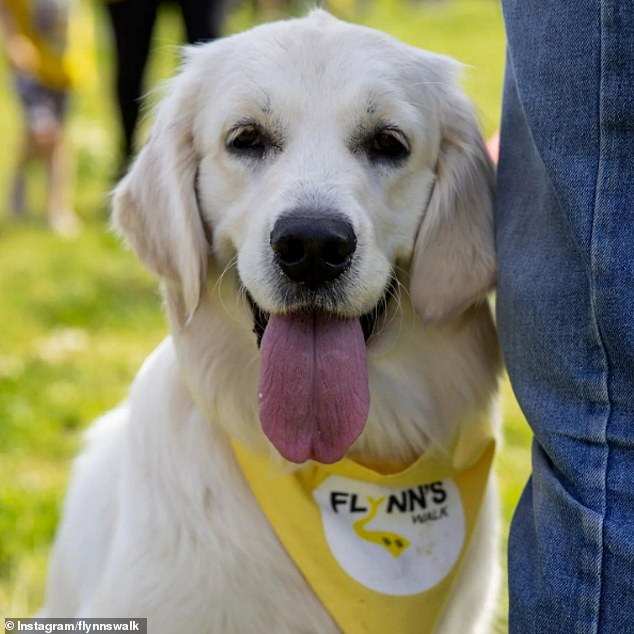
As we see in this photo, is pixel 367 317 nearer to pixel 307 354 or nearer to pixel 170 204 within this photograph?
pixel 307 354

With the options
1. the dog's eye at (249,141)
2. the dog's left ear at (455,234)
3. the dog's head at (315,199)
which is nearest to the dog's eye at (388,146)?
the dog's head at (315,199)

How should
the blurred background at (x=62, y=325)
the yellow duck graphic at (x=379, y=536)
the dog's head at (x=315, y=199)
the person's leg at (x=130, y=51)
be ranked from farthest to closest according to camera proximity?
the person's leg at (x=130, y=51) < the blurred background at (x=62, y=325) < the yellow duck graphic at (x=379, y=536) < the dog's head at (x=315, y=199)

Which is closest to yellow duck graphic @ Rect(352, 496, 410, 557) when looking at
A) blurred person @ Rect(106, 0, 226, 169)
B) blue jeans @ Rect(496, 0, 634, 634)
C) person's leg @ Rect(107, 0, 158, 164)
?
blue jeans @ Rect(496, 0, 634, 634)

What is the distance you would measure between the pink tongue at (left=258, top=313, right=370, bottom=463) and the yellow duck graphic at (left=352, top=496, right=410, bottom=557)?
28cm

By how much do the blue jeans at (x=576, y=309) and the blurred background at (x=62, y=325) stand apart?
695 millimetres

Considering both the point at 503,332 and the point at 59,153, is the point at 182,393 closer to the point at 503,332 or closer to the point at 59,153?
the point at 503,332

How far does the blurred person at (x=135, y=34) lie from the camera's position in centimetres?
713

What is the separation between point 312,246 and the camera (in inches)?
99.9

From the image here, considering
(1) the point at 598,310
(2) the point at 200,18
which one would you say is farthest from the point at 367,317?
(2) the point at 200,18

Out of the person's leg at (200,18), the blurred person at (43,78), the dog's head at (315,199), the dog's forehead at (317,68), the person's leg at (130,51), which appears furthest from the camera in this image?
the blurred person at (43,78)

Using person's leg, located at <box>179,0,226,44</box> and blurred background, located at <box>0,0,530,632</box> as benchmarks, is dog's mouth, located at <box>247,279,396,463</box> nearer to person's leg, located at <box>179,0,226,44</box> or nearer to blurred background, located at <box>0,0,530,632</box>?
blurred background, located at <box>0,0,530,632</box>

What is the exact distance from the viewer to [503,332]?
8.66ft

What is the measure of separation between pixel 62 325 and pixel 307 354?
3948 mm

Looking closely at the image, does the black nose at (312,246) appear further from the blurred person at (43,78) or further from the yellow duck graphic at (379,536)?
the blurred person at (43,78)
